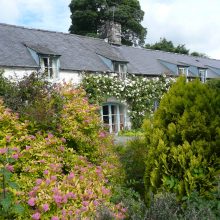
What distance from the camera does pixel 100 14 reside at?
46.6m

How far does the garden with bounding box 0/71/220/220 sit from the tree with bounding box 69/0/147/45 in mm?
39932

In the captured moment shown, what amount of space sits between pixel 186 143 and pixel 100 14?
44.4 meters

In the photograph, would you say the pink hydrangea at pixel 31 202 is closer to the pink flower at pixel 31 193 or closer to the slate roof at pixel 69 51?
the pink flower at pixel 31 193

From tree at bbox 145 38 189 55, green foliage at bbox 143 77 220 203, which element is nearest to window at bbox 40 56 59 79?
green foliage at bbox 143 77 220 203

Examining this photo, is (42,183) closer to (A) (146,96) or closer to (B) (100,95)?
(B) (100,95)

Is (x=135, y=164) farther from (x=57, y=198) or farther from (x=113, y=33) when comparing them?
(x=113, y=33)

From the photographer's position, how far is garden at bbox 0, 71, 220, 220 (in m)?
3.76

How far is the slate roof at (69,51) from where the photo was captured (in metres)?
19.3

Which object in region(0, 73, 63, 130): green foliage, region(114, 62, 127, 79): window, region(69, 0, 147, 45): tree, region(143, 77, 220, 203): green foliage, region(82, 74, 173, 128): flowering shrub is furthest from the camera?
region(69, 0, 147, 45): tree

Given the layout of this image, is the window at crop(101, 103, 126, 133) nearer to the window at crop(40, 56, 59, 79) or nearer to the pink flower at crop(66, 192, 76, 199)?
the window at crop(40, 56, 59, 79)

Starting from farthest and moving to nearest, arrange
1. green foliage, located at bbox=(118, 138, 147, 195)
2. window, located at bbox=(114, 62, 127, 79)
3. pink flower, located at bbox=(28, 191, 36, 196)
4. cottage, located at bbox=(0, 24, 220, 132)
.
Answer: window, located at bbox=(114, 62, 127, 79), cottage, located at bbox=(0, 24, 220, 132), green foliage, located at bbox=(118, 138, 147, 195), pink flower, located at bbox=(28, 191, 36, 196)

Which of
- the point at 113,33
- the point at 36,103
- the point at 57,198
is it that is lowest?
the point at 57,198

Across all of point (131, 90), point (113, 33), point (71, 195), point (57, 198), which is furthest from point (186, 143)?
point (113, 33)

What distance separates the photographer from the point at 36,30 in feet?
78.0
